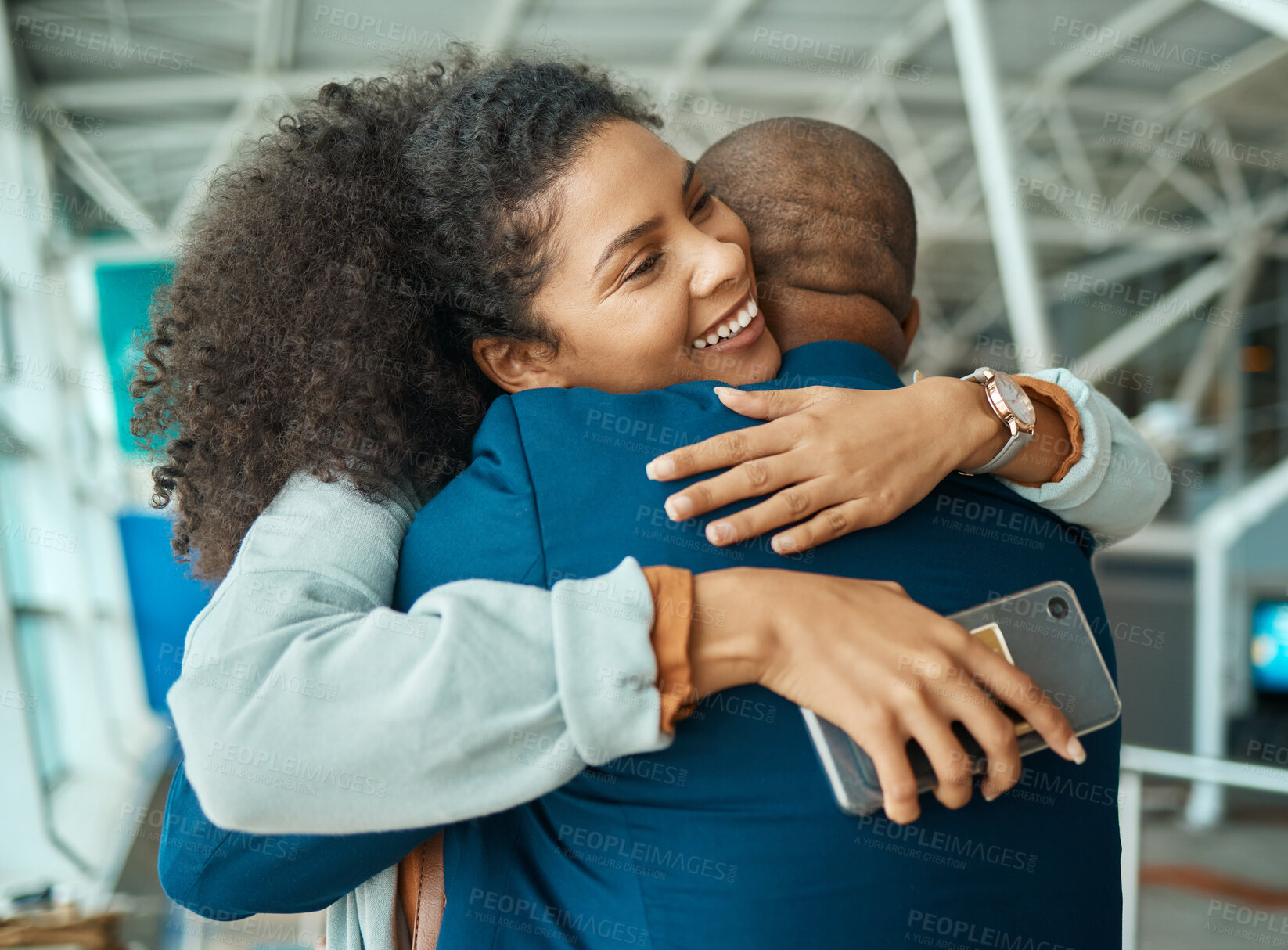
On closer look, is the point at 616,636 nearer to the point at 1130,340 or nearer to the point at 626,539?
the point at 626,539

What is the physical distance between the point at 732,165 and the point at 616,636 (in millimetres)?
1367

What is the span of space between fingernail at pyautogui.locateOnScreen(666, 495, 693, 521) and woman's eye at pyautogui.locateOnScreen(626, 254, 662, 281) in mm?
573

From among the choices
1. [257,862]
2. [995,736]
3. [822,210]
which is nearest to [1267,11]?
[822,210]

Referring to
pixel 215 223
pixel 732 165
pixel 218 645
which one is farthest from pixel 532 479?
pixel 732 165

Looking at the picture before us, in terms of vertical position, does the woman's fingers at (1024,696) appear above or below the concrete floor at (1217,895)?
above

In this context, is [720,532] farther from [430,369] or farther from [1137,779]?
[1137,779]

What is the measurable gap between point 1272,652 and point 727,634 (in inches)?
388

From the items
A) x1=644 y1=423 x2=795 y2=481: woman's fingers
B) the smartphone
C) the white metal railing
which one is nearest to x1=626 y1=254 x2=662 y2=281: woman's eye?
x1=644 y1=423 x2=795 y2=481: woman's fingers

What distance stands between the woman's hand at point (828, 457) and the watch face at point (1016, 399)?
0.04 m

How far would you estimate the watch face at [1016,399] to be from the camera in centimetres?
160

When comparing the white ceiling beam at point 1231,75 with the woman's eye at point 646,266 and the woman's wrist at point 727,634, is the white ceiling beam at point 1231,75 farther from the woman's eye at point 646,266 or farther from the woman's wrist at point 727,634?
the woman's wrist at point 727,634

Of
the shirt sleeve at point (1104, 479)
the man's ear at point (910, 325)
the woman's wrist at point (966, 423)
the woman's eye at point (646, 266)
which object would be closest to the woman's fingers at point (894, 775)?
the woman's wrist at point (966, 423)

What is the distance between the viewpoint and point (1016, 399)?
1.64 m

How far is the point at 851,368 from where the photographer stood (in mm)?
1692
